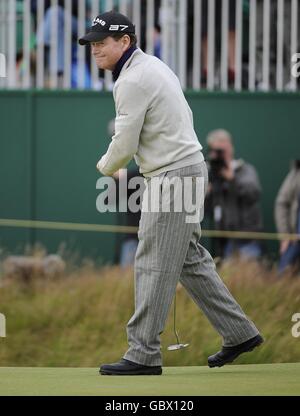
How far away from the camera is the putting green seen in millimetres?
6273

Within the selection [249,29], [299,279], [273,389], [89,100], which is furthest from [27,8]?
[273,389]

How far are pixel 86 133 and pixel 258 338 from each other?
22.1 feet

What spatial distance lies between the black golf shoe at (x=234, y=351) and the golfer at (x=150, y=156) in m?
0.40

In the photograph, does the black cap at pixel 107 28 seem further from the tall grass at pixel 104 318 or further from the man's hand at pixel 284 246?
the man's hand at pixel 284 246

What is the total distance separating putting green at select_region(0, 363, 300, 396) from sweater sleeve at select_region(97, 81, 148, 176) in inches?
45.8

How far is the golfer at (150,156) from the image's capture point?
6.76 meters

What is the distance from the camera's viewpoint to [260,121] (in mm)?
13438

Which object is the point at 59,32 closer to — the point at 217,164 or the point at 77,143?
the point at 77,143

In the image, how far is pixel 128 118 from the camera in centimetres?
674

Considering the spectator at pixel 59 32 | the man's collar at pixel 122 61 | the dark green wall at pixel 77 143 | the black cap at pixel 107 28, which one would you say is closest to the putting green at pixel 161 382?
the man's collar at pixel 122 61

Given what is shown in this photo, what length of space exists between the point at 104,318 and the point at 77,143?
309cm

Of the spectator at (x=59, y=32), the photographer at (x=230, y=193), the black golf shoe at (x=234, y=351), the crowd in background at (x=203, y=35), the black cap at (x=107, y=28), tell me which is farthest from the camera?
the spectator at (x=59, y=32)

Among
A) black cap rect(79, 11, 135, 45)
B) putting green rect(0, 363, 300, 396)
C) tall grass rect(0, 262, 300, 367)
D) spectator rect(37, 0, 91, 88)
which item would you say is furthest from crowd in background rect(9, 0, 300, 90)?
black cap rect(79, 11, 135, 45)

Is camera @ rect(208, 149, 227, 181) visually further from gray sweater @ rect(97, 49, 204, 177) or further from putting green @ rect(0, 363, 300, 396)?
gray sweater @ rect(97, 49, 204, 177)
